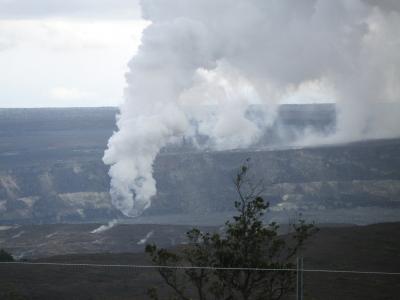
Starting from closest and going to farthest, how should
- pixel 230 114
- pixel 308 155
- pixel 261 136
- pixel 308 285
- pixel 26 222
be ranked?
pixel 308 285 → pixel 26 222 → pixel 308 155 → pixel 230 114 → pixel 261 136

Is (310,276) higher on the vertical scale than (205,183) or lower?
lower

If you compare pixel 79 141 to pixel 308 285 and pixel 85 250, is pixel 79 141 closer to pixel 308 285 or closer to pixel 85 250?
pixel 85 250

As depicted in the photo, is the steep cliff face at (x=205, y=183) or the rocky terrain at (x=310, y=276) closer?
the rocky terrain at (x=310, y=276)

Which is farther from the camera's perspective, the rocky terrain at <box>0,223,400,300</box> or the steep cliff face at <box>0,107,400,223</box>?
the steep cliff face at <box>0,107,400,223</box>

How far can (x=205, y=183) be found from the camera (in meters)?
134

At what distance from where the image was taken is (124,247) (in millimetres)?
83625

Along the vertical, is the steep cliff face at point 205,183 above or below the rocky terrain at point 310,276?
above

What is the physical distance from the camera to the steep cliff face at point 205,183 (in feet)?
411

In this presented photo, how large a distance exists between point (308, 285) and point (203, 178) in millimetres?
87126

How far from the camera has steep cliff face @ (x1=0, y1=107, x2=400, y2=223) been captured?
125 m

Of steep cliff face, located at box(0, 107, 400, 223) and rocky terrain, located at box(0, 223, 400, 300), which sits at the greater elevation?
steep cliff face, located at box(0, 107, 400, 223)

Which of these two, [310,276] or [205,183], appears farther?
[205,183]

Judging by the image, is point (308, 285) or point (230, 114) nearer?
point (308, 285)

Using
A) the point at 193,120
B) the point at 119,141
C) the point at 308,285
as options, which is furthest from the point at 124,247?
the point at 193,120
